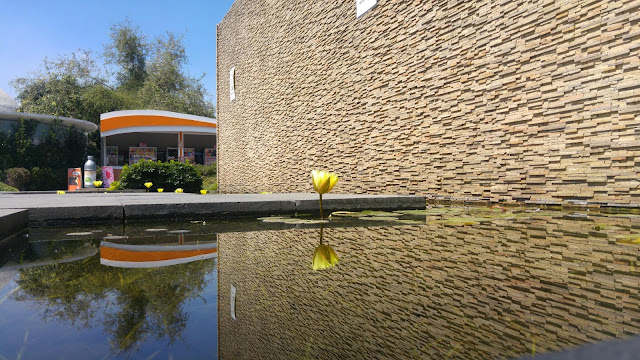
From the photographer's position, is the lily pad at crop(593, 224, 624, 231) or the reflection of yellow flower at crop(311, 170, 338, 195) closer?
the lily pad at crop(593, 224, 624, 231)

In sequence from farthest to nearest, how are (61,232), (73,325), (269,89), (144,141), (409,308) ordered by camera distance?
(144,141), (269,89), (61,232), (409,308), (73,325)

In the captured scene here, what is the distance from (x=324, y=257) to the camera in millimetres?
1427

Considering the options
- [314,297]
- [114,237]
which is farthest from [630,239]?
[114,237]

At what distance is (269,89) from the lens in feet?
36.2

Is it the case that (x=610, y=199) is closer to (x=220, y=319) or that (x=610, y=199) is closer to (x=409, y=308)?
(x=409, y=308)

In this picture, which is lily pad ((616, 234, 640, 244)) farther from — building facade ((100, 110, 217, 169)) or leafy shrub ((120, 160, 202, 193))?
building facade ((100, 110, 217, 169))

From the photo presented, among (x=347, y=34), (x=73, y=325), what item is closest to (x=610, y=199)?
(x=73, y=325)

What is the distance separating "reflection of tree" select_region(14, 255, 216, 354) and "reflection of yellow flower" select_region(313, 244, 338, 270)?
35cm

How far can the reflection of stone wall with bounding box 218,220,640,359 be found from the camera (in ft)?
2.12

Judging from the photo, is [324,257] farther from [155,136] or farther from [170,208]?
[155,136]

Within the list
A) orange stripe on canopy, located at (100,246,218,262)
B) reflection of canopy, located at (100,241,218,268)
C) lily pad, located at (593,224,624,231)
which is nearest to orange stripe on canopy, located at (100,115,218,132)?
reflection of canopy, located at (100,241,218,268)

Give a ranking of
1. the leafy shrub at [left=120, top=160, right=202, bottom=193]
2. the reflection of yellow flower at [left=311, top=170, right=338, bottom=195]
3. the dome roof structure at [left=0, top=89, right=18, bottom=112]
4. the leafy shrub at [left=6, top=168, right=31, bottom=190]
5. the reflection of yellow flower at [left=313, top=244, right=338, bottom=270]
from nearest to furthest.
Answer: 1. the reflection of yellow flower at [left=313, top=244, right=338, bottom=270]
2. the reflection of yellow flower at [left=311, top=170, right=338, bottom=195]
3. the leafy shrub at [left=120, top=160, right=202, bottom=193]
4. the leafy shrub at [left=6, top=168, right=31, bottom=190]
5. the dome roof structure at [left=0, top=89, right=18, bottom=112]

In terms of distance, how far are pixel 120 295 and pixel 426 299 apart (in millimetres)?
714

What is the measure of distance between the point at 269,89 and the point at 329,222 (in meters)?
8.95
